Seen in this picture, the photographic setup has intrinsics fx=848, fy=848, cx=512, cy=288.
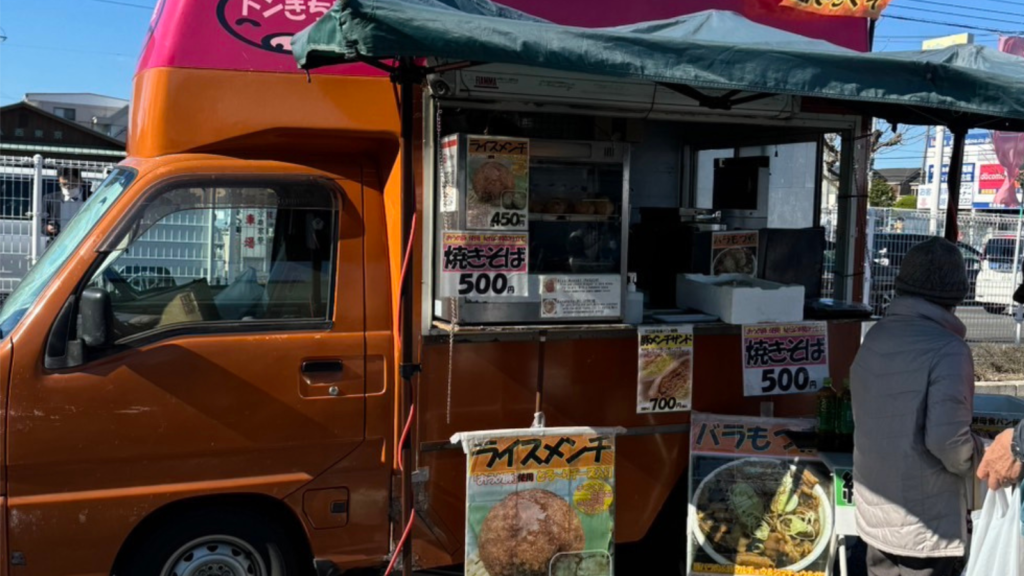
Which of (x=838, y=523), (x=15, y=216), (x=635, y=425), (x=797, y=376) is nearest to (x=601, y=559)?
(x=635, y=425)

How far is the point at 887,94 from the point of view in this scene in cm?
301

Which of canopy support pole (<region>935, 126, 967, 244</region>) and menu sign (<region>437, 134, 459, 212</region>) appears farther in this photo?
canopy support pole (<region>935, 126, 967, 244</region>)

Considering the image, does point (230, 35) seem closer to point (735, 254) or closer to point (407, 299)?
point (407, 299)

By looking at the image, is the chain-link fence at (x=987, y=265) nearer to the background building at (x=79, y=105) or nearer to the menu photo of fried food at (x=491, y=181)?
the menu photo of fried food at (x=491, y=181)

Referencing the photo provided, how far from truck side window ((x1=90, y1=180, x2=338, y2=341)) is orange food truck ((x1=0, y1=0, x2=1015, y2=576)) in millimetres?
11

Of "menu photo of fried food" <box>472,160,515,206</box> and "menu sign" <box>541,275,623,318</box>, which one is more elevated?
"menu photo of fried food" <box>472,160,515,206</box>

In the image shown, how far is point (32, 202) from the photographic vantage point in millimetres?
8820

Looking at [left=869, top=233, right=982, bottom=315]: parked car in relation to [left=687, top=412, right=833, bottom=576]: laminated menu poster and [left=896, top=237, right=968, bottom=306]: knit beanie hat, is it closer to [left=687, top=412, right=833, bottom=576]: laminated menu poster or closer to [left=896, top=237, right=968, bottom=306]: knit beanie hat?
[left=687, top=412, right=833, bottom=576]: laminated menu poster

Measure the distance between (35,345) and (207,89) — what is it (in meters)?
1.18

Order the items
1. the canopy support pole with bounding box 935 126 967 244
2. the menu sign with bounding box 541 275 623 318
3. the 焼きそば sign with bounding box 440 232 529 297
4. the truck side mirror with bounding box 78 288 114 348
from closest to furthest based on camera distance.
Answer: the truck side mirror with bounding box 78 288 114 348 < the 焼きそば sign with bounding box 440 232 529 297 < the menu sign with bounding box 541 275 623 318 < the canopy support pole with bounding box 935 126 967 244

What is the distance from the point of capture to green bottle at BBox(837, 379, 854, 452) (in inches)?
154

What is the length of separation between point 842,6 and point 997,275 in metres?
10.2

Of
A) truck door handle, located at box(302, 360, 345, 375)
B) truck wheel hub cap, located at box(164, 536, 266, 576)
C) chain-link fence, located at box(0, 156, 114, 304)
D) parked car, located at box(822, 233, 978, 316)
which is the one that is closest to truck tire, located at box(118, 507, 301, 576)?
truck wheel hub cap, located at box(164, 536, 266, 576)

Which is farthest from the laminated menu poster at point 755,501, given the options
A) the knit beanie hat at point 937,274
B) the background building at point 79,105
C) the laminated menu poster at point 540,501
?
the background building at point 79,105
